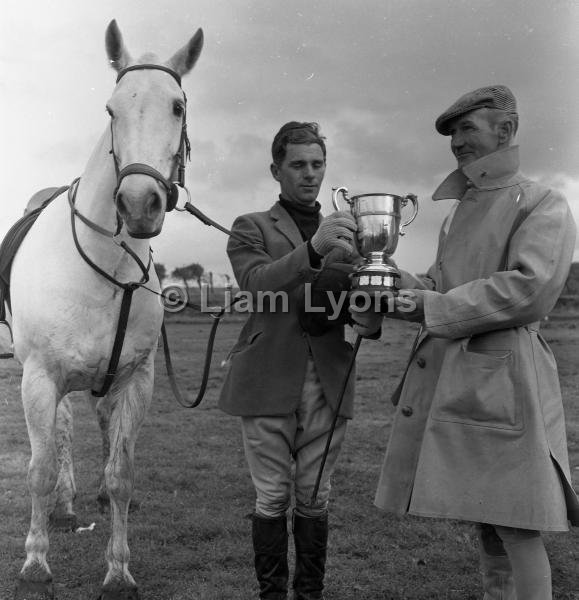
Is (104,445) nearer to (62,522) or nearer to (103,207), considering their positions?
(62,522)

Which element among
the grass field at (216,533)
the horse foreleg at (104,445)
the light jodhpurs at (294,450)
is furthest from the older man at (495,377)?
the horse foreleg at (104,445)

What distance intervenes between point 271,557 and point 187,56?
8.54ft

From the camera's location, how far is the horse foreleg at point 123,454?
3637 millimetres

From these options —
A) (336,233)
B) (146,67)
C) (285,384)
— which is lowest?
(285,384)

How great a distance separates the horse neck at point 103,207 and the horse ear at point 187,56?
505 millimetres

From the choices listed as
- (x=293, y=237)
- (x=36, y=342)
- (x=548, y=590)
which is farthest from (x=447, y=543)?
(x=36, y=342)

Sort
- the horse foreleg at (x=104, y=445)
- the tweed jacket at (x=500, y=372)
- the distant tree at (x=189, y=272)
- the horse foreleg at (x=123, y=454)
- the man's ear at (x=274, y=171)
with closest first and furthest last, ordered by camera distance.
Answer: the tweed jacket at (x=500, y=372) < the man's ear at (x=274, y=171) < the horse foreleg at (x=123, y=454) < the horse foreleg at (x=104, y=445) < the distant tree at (x=189, y=272)

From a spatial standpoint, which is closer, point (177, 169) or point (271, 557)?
point (271, 557)

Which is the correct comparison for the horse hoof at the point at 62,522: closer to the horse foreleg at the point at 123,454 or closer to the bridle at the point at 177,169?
the horse foreleg at the point at 123,454

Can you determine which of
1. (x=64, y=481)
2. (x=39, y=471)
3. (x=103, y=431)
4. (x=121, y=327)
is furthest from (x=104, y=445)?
(x=121, y=327)

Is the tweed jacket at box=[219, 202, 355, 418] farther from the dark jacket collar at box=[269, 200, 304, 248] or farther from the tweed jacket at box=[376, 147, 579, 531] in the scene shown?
the tweed jacket at box=[376, 147, 579, 531]

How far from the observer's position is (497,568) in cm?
267

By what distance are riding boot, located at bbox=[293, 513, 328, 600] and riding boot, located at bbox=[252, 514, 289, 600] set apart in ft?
0.33

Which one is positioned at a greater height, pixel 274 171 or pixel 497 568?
pixel 274 171
